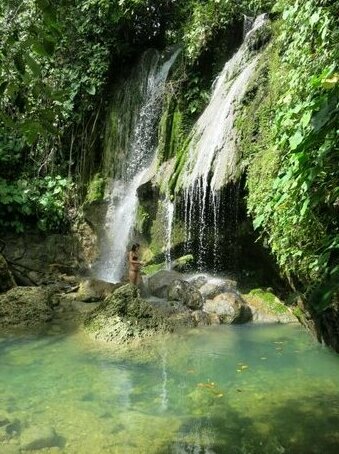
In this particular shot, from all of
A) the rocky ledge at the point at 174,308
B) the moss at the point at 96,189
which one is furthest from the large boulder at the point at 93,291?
the moss at the point at 96,189

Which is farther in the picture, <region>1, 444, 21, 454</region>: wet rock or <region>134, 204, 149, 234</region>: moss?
<region>134, 204, 149, 234</region>: moss

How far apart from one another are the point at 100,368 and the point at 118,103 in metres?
8.93

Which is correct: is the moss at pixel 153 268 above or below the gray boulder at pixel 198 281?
above

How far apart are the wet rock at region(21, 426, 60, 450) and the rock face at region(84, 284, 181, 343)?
268 cm

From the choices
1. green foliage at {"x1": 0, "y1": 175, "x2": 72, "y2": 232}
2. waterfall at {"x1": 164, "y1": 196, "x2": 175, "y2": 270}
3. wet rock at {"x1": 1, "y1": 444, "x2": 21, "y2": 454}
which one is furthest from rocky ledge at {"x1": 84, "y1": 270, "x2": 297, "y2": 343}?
green foliage at {"x1": 0, "y1": 175, "x2": 72, "y2": 232}

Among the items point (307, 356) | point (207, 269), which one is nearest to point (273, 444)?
point (307, 356)

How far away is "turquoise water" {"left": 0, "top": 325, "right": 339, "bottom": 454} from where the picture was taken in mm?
4027

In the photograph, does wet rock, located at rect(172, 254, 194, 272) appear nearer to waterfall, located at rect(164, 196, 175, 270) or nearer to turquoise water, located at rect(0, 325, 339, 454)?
waterfall, located at rect(164, 196, 175, 270)

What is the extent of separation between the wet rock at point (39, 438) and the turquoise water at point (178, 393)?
0.13 ft

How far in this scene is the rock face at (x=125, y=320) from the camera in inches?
275

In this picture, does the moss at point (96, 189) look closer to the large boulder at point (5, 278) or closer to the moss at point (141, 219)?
the moss at point (141, 219)

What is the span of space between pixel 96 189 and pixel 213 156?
4.50 m

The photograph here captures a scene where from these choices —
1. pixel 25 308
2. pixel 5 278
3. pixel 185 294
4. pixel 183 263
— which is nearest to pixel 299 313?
pixel 185 294

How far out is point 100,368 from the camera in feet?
19.1
